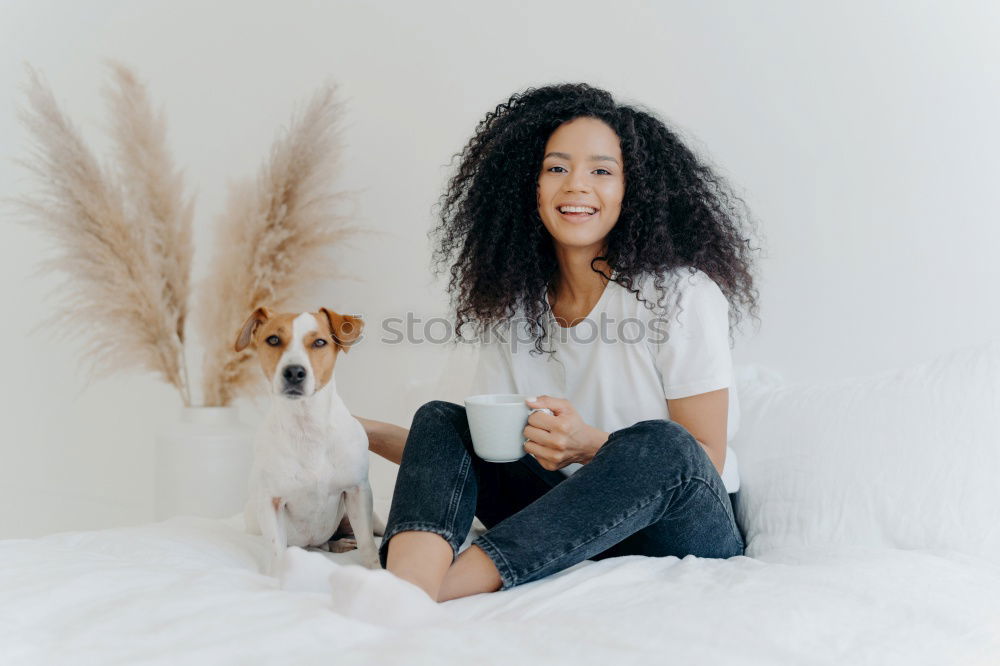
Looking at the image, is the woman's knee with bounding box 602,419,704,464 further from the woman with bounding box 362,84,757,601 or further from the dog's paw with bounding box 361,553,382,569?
the dog's paw with bounding box 361,553,382,569

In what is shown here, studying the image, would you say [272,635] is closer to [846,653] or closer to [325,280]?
[846,653]

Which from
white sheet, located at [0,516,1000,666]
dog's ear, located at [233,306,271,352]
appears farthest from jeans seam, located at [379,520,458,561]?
dog's ear, located at [233,306,271,352]

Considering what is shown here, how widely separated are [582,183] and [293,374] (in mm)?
584

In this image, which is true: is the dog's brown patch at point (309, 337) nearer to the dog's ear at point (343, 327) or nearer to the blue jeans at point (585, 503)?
the dog's ear at point (343, 327)

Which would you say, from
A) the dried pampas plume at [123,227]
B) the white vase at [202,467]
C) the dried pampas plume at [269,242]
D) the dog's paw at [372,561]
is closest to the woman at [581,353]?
the dog's paw at [372,561]

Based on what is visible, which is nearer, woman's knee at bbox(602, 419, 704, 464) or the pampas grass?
woman's knee at bbox(602, 419, 704, 464)

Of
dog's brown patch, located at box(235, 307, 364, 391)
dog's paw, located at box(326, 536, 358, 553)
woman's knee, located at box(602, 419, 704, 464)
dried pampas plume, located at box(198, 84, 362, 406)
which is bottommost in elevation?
dog's paw, located at box(326, 536, 358, 553)

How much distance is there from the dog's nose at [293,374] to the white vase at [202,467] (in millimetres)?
808

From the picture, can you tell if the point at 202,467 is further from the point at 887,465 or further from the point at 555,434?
the point at 887,465

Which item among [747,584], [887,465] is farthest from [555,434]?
[887,465]

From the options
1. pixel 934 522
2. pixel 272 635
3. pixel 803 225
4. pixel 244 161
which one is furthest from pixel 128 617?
pixel 244 161

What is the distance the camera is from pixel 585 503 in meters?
1.06

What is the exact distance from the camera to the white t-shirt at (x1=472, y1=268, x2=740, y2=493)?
1.30 m

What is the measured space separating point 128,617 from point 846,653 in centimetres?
71
